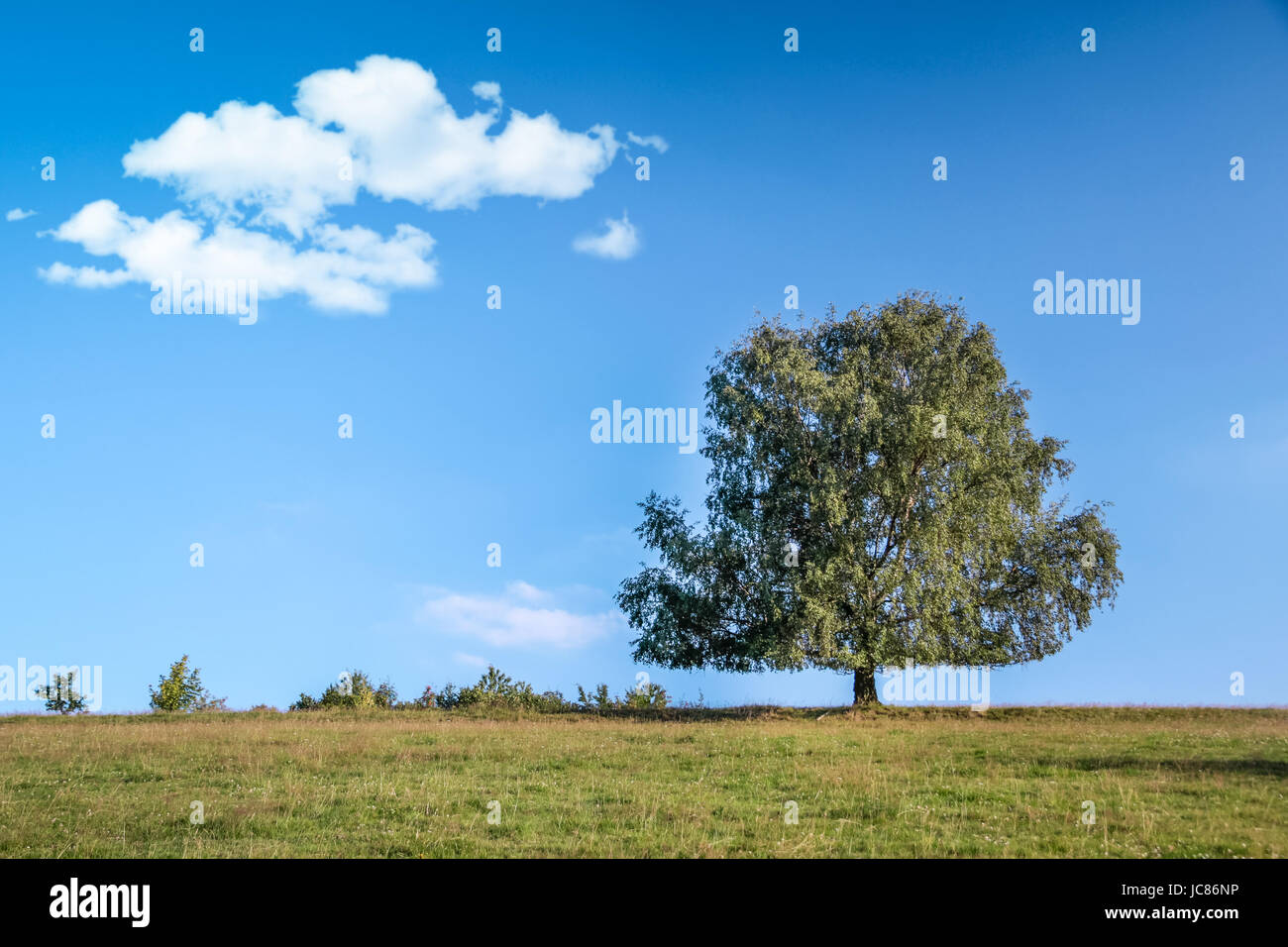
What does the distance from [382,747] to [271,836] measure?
10203 mm

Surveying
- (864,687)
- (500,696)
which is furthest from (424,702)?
(864,687)

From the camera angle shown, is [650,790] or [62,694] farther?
[62,694]

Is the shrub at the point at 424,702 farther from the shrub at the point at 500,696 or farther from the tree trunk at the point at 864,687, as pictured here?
the tree trunk at the point at 864,687

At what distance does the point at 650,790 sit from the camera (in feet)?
64.0

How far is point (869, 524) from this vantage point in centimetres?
3931

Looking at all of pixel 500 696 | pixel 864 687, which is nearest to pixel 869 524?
pixel 864 687

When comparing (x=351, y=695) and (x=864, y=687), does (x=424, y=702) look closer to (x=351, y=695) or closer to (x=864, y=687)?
(x=351, y=695)

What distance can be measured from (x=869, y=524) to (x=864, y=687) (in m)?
7.12

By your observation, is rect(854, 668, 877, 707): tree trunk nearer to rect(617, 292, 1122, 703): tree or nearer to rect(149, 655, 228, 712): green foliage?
rect(617, 292, 1122, 703): tree

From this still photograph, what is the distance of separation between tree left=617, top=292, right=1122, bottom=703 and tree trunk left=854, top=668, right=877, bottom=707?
0.07 meters

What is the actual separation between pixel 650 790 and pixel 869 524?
22389mm

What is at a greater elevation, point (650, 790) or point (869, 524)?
point (869, 524)

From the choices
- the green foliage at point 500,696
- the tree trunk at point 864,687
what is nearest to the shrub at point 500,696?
the green foliage at point 500,696
